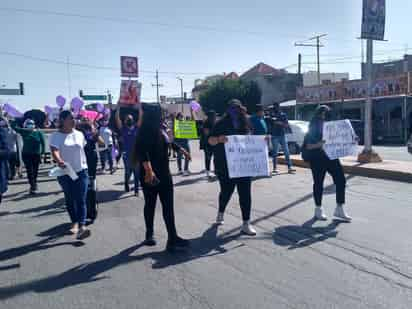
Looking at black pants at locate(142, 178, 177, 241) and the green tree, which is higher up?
the green tree

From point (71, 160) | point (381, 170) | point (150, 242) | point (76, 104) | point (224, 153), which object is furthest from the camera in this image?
point (76, 104)

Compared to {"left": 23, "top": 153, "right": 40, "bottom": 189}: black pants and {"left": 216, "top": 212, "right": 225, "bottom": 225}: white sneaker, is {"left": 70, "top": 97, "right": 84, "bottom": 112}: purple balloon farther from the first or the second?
{"left": 216, "top": 212, "right": 225, "bottom": 225}: white sneaker

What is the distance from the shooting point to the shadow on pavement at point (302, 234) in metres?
5.26

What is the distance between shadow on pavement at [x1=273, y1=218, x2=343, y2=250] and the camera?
17.2 ft

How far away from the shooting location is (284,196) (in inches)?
326

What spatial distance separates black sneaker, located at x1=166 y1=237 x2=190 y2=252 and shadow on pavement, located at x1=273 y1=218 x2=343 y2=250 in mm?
1169

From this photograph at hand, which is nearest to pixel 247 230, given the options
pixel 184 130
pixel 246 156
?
pixel 246 156

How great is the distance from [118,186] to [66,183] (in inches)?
186

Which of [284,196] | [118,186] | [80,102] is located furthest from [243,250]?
[80,102]

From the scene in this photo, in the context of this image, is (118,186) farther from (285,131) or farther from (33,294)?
(33,294)

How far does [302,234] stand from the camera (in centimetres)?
562

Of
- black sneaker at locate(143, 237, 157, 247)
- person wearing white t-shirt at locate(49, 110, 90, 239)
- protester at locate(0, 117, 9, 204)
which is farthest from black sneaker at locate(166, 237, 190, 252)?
protester at locate(0, 117, 9, 204)

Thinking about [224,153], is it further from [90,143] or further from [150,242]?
[90,143]

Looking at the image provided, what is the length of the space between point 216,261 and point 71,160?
2.46 meters
